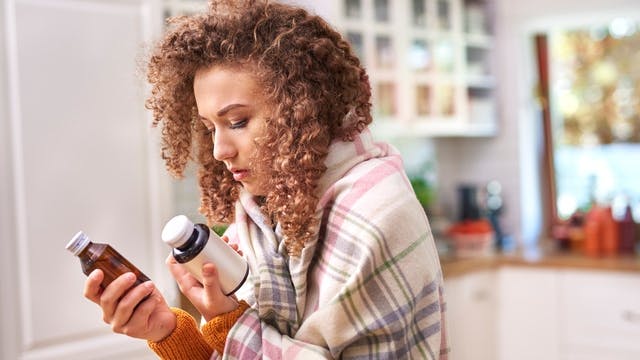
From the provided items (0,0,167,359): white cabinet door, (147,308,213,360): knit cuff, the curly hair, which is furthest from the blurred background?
(147,308,213,360): knit cuff

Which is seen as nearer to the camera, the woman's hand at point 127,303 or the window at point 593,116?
the woman's hand at point 127,303

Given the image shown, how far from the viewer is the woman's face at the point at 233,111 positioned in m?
1.00

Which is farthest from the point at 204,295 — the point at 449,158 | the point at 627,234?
the point at 449,158

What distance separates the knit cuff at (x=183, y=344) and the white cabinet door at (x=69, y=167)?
3.91 feet

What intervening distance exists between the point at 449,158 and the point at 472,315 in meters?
1.07

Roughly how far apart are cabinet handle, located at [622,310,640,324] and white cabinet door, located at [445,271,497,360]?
55 centimetres

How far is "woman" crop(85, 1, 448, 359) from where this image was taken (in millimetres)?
971

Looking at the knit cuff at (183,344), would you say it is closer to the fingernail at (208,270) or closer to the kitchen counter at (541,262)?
the fingernail at (208,270)

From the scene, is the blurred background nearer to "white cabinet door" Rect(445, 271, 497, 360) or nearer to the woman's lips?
"white cabinet door" Rect(445, 271, 497, 360)

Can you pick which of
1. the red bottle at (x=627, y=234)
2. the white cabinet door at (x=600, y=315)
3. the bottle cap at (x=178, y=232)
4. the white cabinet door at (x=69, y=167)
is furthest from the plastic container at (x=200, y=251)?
the red bottle at (x=627, y=234)

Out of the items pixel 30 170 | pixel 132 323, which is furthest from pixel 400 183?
pixel 30 170

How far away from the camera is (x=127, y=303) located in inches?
39.6

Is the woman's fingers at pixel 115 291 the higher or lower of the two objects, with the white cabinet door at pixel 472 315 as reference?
higher

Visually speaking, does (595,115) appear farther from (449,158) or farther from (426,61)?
(426,61)
